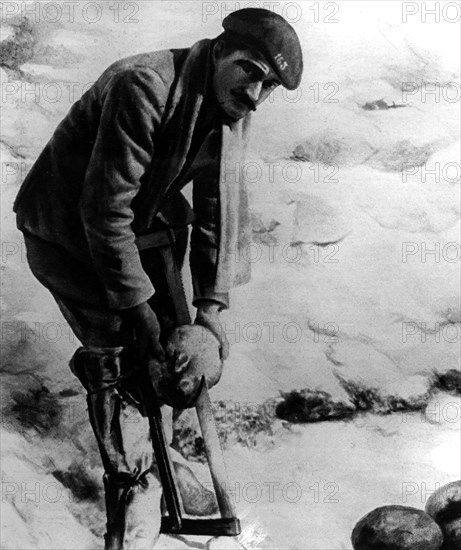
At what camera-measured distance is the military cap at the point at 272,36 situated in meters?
3.80

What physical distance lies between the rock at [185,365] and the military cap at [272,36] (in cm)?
109

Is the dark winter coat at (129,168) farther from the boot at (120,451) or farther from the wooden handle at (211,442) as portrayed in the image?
the wooden handle at (211,442)

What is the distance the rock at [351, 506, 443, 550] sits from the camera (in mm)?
3838

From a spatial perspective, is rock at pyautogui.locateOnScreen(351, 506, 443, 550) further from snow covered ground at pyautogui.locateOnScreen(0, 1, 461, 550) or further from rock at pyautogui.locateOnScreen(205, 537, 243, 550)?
rock at pyautogui.locateOnScreen(205, 537, 243, 550)

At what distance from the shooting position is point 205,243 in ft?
12.9

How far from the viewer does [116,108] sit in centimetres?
375

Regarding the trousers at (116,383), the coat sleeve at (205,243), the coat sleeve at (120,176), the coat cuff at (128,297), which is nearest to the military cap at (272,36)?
the coat sleeve at (120,176)

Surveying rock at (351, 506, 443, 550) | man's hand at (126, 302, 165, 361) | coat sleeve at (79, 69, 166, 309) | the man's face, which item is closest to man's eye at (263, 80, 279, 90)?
the man's face

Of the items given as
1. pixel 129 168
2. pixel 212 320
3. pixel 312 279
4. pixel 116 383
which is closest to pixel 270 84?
pixel 129 168

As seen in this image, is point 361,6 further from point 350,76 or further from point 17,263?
point 17,263

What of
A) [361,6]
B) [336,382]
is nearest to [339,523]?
[336,382]

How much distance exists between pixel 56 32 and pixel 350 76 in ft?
3.95

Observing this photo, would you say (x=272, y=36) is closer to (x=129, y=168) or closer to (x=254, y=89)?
(x=254, y=89)

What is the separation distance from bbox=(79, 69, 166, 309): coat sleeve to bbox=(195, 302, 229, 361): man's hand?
26 cm
